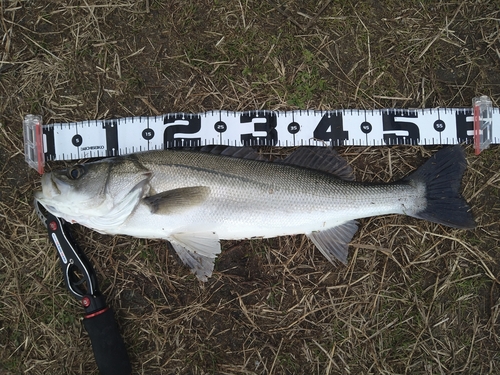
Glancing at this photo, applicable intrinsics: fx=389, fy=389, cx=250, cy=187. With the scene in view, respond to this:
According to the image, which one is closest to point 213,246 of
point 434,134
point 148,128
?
point 148,128

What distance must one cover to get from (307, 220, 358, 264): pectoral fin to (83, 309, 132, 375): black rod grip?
1832 millimetres

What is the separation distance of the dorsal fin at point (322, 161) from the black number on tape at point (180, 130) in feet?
2.80

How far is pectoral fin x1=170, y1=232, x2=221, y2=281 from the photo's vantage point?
3217mm

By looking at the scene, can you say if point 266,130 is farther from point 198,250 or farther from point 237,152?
point 198,250

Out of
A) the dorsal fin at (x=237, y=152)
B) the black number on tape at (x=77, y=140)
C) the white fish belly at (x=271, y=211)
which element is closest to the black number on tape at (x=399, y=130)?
the white fish belly at (x=271, y=211)

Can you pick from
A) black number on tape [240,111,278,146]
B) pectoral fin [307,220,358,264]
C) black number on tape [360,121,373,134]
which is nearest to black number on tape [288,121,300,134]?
black number on tape [240,111,278,146]

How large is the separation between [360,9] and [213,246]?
2598 mm

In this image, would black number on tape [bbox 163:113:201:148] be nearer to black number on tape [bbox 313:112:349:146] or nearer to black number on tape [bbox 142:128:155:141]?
black number on tape [bbox 142:128:155:141]

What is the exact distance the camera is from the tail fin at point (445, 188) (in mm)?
3322

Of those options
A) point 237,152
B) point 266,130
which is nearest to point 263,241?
point 237,152

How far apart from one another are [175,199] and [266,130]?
3.53 feet

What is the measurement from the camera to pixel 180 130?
11.6 ft

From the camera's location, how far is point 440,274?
3.52 meters

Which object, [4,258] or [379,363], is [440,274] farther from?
[4,258]
